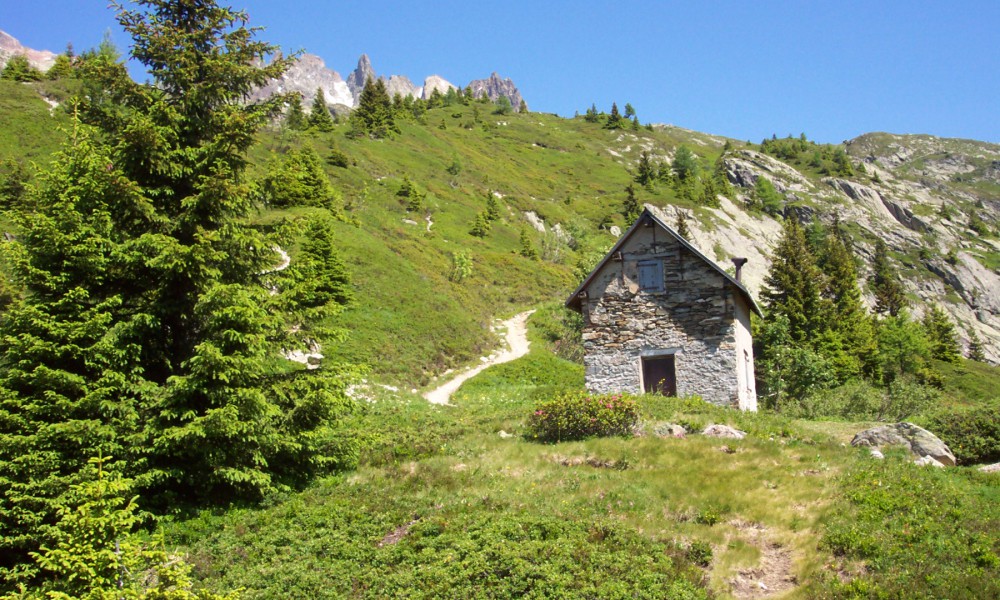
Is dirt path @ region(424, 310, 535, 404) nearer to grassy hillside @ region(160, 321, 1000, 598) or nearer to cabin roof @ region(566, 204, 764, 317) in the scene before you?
cabin roof @ region(566, 204, 764, 317)

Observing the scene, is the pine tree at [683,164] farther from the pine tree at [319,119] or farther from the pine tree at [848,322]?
the pine tree at [848,322]

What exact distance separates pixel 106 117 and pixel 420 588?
1189 centimetres

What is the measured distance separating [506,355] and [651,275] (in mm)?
19229

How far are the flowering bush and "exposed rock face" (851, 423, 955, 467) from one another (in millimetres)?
6147

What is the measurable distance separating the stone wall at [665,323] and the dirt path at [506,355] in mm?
8940

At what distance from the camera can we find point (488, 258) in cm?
6481

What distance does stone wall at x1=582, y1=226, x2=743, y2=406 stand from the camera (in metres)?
23.9

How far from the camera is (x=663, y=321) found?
80.5 ft

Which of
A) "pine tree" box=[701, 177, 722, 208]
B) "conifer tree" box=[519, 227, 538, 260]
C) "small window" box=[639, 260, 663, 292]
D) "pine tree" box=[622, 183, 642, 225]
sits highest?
"pine tree" box=[701, 177, 722, 208]

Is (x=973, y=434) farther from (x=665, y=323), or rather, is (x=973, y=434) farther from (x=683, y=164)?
(x=683, y=164)

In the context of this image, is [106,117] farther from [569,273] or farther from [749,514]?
[569,273]

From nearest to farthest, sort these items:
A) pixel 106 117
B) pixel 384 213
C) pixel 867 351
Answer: pixel 106 117, pixel 867 351, pixel 384 213

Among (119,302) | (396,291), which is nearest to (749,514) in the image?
(119,302)

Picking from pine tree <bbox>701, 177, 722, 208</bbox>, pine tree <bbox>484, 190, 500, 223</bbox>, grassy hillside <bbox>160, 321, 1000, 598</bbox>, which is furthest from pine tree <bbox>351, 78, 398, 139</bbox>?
grassy hillside <bbox>160, 321, 1000, 598</bbox>
